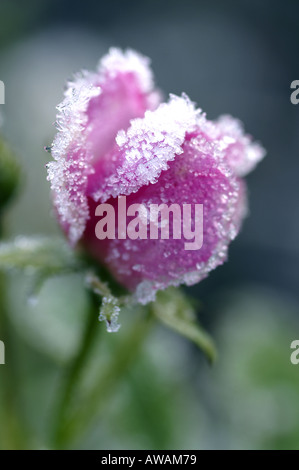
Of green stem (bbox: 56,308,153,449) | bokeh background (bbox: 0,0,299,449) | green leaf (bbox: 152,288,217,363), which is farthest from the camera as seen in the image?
bokeh background (bbox: 0,0,299,449)

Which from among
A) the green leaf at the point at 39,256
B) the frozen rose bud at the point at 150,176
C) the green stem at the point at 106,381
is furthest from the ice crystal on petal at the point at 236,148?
the green stem at the point at 106,381

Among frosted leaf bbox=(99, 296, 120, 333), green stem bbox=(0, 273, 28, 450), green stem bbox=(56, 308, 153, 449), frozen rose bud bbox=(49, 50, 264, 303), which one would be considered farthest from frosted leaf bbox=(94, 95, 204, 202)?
green stem bbox=(0, 273, 28, 450)

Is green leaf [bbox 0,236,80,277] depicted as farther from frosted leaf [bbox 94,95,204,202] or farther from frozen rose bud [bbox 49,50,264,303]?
frosted leaf [bbox 94,95,204,202]

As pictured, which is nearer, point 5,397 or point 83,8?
point 5,397

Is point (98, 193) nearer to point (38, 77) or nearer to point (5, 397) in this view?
point (5, 397)

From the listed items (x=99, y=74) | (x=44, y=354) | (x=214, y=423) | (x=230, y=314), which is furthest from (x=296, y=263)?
(x=99, y=74)

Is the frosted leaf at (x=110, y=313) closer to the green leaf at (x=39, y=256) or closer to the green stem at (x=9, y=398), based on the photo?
the green leaf at (x=39, y=256)
